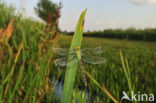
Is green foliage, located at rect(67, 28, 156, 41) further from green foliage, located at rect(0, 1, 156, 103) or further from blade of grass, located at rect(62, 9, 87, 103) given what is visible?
blade of grass, located at rect(62, 9, 87, 103)

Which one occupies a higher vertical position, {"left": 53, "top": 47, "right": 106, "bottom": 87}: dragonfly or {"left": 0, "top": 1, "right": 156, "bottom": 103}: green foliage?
{"left": 53, "top": 47, "right": 106, "bottom": 87}: dragonfly

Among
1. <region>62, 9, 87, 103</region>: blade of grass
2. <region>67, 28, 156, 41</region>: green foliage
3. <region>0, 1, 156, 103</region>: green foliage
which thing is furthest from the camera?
<region>67, 28, 156, 41</region>: green foliage

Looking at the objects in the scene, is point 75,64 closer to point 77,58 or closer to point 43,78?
point 77,58

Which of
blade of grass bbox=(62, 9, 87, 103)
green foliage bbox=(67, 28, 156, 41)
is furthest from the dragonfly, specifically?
green foliage bbox=(67, 28, 156, 41)

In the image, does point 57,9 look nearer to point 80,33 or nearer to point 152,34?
point 80,33

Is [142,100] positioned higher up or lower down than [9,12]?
lower down

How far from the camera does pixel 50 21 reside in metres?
0.68

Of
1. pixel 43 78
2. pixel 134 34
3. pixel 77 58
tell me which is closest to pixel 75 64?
pixel 77 58

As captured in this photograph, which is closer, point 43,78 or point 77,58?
point 77,58

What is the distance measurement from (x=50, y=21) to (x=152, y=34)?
980 cm

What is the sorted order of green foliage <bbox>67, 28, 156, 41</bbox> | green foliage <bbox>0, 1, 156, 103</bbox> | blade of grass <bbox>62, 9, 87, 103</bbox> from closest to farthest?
blade of grass <bbox>62, 9, 87, 103</bbox> < green foliage <bbox>0, 1, 156, 103</bbox> < green foliage <bbox>67, 28, 156, 41</bbox>

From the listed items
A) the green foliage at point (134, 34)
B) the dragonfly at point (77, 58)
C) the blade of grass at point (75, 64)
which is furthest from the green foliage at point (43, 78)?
the green foliage at point (134, 34)

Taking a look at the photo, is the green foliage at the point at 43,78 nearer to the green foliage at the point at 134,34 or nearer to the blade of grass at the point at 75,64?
the blade of grass at the point at 75,64

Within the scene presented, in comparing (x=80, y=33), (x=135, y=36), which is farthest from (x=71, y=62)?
(x=135, y=36)
